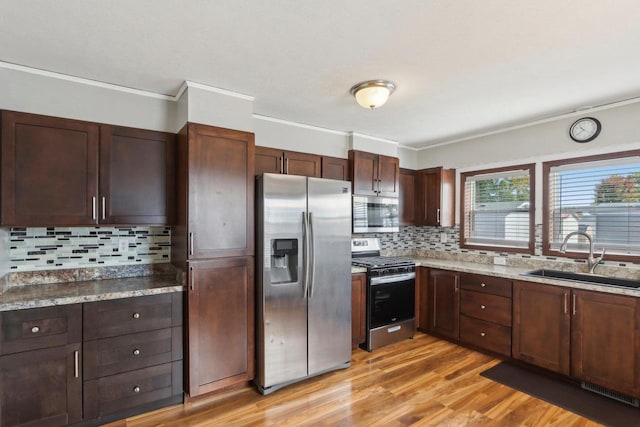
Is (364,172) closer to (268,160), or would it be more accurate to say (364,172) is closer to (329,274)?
(268,160)

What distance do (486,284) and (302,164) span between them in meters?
2.23

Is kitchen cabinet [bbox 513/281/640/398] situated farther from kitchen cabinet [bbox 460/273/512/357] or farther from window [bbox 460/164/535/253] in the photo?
window [bbox 460/164/535/253]

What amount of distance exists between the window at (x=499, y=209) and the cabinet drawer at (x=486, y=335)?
37.4 inches

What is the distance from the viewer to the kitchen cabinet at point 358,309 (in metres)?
3.31

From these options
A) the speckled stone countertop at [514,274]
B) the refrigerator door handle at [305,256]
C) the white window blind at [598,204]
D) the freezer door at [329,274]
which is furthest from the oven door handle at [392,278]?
the white window blind at [598,204]

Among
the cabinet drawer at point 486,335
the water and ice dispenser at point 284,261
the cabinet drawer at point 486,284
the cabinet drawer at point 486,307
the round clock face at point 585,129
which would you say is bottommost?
the cabinet drawer at point 486,335

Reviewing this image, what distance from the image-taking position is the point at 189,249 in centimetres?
238

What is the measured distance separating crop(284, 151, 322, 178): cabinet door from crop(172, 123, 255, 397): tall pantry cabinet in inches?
24.3

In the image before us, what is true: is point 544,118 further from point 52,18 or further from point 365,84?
point 52,18

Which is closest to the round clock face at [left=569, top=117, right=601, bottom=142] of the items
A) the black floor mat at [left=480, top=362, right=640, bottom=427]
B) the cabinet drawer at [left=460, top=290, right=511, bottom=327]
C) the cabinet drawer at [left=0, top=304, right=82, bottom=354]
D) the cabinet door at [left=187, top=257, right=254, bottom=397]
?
the cabinet drawer at [left=460, top=290, right=511, bottom=327]

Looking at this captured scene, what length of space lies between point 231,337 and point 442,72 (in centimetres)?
252

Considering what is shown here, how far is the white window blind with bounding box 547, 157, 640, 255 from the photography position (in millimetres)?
2871

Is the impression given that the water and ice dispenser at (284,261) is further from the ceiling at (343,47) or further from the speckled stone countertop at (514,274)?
the speckled stone countertop at (514,274)

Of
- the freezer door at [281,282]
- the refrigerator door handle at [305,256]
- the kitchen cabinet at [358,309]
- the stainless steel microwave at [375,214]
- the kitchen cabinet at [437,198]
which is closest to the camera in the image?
the freezer door at [281,282]
